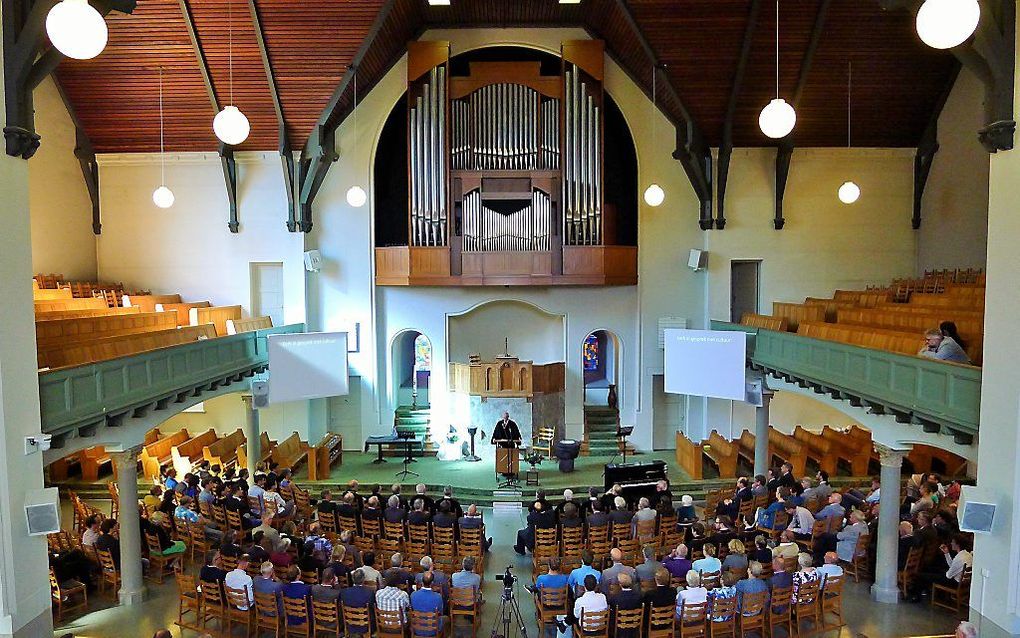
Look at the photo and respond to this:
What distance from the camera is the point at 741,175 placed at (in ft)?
58.3

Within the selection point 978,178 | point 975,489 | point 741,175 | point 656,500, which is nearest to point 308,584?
point 656,500

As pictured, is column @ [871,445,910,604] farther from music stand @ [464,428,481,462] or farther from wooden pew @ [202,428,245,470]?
wooden pew @ [202,428,245,470]

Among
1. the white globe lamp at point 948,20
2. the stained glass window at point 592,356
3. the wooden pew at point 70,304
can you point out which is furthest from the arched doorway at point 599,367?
the white globe lamp at point 948,20

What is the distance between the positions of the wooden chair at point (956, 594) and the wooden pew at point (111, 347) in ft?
37.9

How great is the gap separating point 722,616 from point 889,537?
333 centimetres

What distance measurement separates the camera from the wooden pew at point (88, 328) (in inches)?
395

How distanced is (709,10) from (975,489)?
10416 mm

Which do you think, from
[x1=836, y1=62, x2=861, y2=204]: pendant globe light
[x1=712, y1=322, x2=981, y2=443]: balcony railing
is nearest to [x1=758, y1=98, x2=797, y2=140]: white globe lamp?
[x1=712, y1=322, x2=981, y2=443]: balcony railing

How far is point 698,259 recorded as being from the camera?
1750cm

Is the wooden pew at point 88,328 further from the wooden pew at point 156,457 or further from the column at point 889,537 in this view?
the column at point 889,537

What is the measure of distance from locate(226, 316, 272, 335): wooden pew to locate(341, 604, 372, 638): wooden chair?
783cm

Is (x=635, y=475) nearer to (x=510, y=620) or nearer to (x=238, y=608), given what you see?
(x=510, y=620)

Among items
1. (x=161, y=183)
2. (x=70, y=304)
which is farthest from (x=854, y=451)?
(x=161, y=183)

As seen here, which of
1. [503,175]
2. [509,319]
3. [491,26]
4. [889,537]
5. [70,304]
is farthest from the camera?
[509,319]
